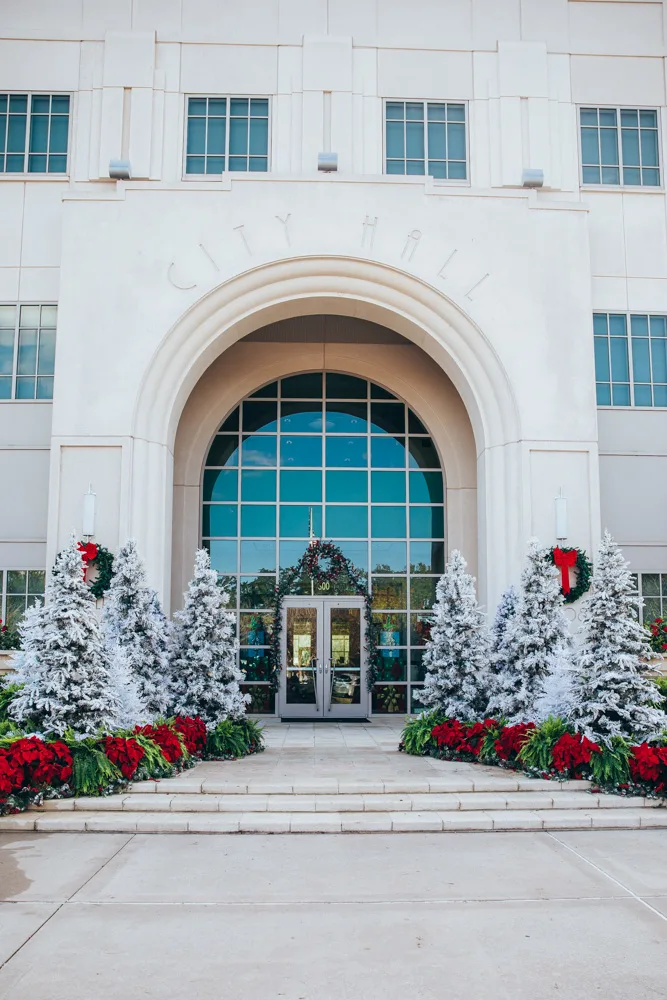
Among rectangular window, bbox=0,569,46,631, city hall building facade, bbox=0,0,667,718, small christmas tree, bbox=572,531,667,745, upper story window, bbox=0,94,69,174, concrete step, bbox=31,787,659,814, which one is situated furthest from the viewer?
upper story window, bbox=0,94,69,174

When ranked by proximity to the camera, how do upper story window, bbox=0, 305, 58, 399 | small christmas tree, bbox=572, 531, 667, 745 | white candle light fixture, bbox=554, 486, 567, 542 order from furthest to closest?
upper story window, bbox=0, 305, 58, 399 → white candle light fixture, bbox=554, 486, 567, 542 → small christmas tree, bbox=572, 531, 667, 745

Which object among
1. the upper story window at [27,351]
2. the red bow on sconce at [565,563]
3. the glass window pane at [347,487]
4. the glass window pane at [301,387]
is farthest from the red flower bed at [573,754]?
the upper story window at [27,351]

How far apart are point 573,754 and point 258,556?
8.65 meters

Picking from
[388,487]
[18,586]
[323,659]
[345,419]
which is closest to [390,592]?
[323,659]

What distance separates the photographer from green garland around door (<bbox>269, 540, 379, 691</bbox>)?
16938mm

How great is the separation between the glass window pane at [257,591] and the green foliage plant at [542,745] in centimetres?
751

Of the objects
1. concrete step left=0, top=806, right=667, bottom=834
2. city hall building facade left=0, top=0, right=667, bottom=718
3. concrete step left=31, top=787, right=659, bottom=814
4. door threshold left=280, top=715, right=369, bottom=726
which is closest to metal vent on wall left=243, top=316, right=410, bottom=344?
city hall building facade left=0, top=0, right=667, bottom=718

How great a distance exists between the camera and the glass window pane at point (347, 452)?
17.9 m

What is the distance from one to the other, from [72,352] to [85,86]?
5.75m

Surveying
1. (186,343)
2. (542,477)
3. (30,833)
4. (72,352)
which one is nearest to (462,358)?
(542,477)

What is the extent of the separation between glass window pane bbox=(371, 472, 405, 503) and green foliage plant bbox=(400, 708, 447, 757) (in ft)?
19.5

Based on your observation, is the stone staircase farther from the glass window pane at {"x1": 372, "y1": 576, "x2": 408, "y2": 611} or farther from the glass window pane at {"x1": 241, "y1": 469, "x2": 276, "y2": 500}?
the glass window pane at {"x1": 241, "y1": 469, "x2": 276, "y2": 500}

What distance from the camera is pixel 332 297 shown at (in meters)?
15.6

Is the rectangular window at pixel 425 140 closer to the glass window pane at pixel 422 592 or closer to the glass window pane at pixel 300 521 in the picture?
the glass window pane at pixel 300 521
